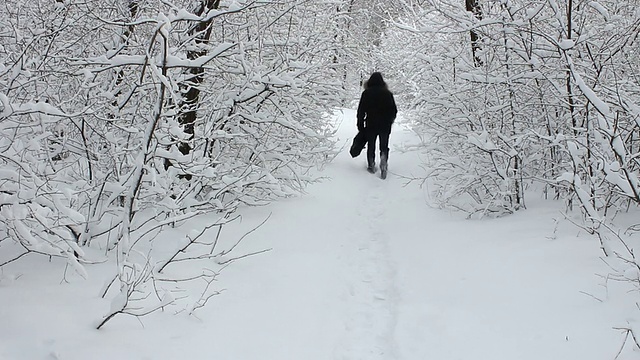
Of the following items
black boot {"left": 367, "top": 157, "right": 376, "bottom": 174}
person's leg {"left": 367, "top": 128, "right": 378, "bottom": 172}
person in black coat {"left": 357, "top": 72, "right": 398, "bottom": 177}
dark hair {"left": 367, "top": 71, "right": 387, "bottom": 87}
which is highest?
dark hair {"left": 367, "top": 71, "right": 387, "bottom": 87}

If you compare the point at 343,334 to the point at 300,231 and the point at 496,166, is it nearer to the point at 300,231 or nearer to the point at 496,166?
the point at 300,231

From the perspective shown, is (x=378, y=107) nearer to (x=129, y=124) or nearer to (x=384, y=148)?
(x=384, y=148)

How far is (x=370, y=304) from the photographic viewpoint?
4340 millimetres

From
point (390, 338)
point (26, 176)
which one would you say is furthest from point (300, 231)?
point (26, 176)

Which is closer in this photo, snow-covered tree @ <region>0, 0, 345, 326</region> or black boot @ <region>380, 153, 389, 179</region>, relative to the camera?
snow-covered tree @ <region>0, 0, 345, 326</region>

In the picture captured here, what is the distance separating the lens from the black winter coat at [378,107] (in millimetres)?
9578

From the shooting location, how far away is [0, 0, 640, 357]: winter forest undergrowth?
10.8ft

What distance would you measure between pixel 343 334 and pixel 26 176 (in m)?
2.36

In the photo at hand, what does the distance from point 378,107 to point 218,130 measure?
5.46 meters

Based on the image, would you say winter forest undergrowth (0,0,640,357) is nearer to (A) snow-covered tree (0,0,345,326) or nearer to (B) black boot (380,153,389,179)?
(A) snow-covered tree (0,0,345,326)

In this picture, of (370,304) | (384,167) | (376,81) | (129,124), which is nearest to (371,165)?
(384,167)

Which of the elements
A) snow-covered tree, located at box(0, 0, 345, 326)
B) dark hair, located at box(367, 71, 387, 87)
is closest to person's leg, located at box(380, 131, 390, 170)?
dark hair, located at box(367, 71, 387, 87)

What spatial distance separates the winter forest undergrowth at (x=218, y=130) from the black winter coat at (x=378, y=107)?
140cm

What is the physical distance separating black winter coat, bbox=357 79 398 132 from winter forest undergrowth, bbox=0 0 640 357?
1399mm
